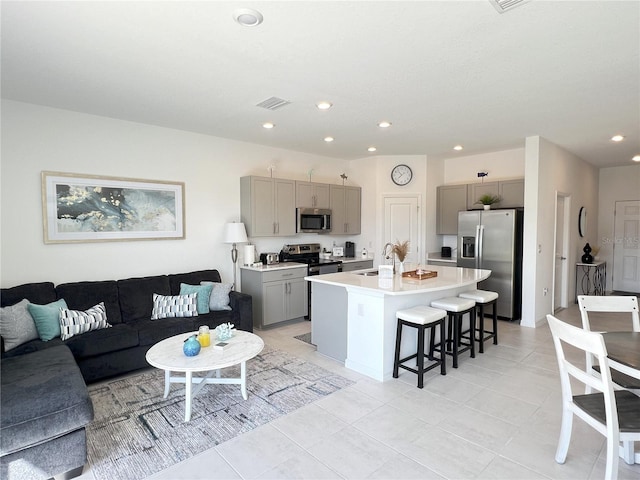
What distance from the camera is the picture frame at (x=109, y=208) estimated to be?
3764mm

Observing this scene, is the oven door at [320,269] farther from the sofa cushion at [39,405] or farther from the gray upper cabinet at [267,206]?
the sofa cushion at [39,405]

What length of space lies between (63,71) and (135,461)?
2976mm

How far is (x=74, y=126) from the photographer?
3.88 m

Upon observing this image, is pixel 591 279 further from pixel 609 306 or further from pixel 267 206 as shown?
pixel 267 206

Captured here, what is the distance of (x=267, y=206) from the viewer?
17.6 ft

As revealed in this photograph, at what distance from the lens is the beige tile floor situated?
2.14 metres

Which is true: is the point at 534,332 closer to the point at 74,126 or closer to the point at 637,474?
the point at 637,474

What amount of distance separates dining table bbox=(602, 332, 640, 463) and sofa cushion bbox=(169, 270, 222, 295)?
4.11 meters

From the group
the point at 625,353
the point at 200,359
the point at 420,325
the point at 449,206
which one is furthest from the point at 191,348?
the point at 449,206

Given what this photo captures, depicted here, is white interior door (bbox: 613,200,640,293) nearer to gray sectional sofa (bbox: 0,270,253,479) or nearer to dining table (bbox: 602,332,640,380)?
dining table (bbox: 602,332,640,380)

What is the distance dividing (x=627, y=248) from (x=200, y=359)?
9.09m

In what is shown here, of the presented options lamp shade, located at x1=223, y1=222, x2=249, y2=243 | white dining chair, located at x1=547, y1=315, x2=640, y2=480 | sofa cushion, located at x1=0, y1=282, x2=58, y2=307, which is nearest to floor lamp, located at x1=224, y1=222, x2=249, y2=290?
lamp shade, located at x1=223, y1=222, x2=249, y2=243

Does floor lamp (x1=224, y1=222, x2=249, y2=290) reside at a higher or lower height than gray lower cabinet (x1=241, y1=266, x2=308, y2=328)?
higher

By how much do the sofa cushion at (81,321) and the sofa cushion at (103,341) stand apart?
73mm
